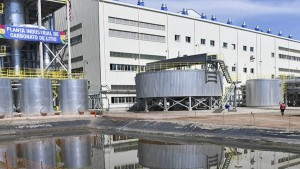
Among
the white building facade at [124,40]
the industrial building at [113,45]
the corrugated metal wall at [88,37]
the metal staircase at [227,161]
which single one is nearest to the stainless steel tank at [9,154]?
the metal staircase at [227,161]

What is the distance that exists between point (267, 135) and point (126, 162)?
8810 mm

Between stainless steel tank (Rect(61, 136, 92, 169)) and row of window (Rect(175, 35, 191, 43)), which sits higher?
row of window (Rect(175, 35, 191, 43))

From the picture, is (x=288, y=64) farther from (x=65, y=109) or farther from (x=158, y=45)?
(x=65, y=109)

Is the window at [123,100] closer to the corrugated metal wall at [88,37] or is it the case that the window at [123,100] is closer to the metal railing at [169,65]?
the corrugated metal wall at [88,37]

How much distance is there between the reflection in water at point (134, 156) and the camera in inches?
628

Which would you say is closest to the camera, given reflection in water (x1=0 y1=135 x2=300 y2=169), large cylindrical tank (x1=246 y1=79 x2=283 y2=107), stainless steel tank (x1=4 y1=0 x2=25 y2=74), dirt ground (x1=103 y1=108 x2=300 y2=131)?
reflection in water (x1=0 y1=135 x2=300 y2=169)

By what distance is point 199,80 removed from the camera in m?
40.5

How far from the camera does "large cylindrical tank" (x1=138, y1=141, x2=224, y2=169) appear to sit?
53.6ft

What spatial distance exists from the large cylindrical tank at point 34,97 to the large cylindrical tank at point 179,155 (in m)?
19.7

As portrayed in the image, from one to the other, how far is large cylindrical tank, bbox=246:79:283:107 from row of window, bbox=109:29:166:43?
16.8 meters

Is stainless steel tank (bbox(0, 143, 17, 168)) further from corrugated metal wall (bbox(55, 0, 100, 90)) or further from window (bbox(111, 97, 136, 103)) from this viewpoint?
window (bbox(111, 97, 136, 103))

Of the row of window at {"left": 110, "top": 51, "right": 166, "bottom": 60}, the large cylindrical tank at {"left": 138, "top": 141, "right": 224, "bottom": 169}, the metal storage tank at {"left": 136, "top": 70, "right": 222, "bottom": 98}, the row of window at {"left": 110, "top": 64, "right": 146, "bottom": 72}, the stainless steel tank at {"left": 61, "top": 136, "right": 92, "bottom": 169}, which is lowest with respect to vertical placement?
the stainless steel tank at {"left": 61, "top": 136, "right": 92, "bottom": 169}

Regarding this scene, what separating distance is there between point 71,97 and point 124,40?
15.3m

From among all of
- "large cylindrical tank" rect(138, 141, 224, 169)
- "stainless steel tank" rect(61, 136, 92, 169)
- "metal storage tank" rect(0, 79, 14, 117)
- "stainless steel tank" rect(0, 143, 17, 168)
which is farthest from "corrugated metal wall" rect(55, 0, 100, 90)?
"large cylindrical tank" rect(138, 141, 224, 169)
